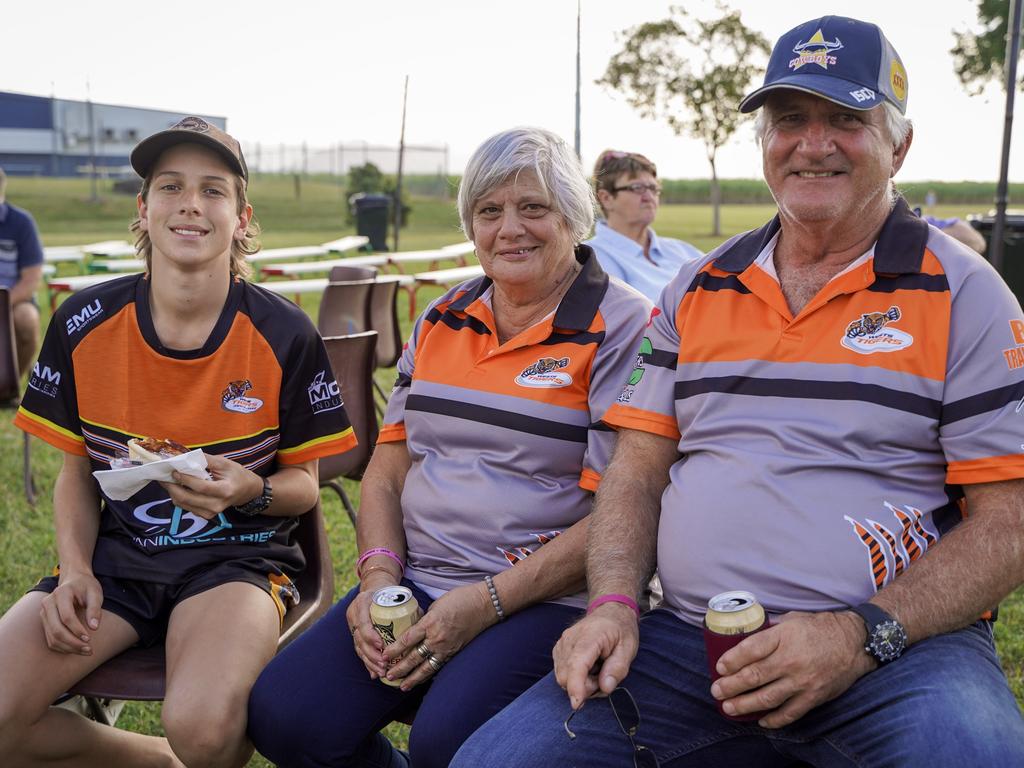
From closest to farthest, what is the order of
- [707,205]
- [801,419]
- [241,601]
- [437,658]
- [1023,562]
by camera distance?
[1023,562] < [801,419] < [437,658] < [241,601] < [707,205]

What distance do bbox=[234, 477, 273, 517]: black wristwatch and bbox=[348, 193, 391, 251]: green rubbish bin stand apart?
20.6 metres

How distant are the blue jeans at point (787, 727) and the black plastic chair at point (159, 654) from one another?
2.72 ft

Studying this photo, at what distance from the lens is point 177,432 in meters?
2.53

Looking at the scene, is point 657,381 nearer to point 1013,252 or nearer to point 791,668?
point 791,668

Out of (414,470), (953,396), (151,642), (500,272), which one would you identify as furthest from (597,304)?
(151,642)

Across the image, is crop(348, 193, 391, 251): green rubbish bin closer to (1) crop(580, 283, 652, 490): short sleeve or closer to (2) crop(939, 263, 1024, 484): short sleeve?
(1) crop(580, 283, 652, 490): short sleeve

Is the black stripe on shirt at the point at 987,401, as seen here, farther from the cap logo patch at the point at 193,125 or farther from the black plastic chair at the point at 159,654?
the cap logo patch at the point at 193,125

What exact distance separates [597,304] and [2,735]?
168 centimetres

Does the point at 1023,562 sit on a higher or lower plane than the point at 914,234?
lower

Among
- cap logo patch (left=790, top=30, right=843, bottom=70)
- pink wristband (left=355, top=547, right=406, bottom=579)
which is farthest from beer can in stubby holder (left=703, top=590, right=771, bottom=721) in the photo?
cap logo patch (left=790, top=30, right=843, bottom=70)

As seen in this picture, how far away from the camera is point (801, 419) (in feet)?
6.49

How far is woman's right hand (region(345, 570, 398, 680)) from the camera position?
2205mm

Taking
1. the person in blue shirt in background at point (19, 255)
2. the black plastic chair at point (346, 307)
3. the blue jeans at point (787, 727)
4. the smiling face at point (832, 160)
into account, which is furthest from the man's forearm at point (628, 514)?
the person in blue shirt in background at point (19, 255)

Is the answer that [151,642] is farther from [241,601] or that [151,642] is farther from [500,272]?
[500,272]
